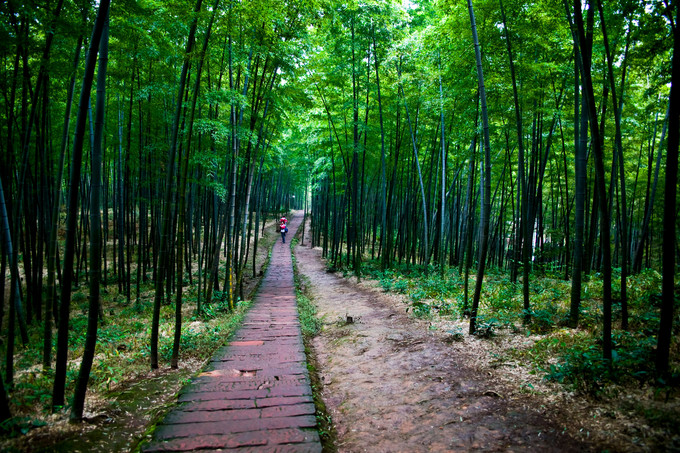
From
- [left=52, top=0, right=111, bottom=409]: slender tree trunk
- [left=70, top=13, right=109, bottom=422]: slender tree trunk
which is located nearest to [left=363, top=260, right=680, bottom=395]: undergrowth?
[left=70, top=13, right=109, bottom=422]: slender tree trunk

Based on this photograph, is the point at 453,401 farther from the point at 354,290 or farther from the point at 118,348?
the point at 354,290

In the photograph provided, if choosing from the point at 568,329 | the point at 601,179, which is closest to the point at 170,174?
the point at 601,179

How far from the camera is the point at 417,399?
9.38 feet

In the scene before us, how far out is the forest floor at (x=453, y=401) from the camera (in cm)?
212

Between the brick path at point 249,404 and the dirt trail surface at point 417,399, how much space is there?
30 centimetres

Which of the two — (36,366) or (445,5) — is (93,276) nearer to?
(36,366)

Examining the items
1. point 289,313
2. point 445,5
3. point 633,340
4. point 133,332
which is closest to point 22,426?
point 133,332

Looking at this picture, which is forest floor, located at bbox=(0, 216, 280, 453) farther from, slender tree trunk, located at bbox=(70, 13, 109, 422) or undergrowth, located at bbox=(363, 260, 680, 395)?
undergrowth, located at bbox=(363, 260, 680, 395)

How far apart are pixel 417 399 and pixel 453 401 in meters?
0.29

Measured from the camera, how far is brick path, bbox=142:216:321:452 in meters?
2.16

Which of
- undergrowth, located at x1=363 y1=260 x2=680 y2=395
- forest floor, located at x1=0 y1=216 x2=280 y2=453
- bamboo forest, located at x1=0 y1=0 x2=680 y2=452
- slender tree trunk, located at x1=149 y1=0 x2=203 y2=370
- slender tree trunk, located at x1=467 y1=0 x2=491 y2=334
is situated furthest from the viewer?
slender tree trunk, located at x1=467 y1=0 x2=491 y2=334

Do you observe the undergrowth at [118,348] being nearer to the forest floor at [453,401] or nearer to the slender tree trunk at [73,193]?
the slender tree trunk at [73,193]

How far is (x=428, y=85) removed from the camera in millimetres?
7621

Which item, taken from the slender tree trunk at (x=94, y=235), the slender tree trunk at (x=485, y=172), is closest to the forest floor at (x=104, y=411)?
the slender tree trunk at (x=94, y=235)
